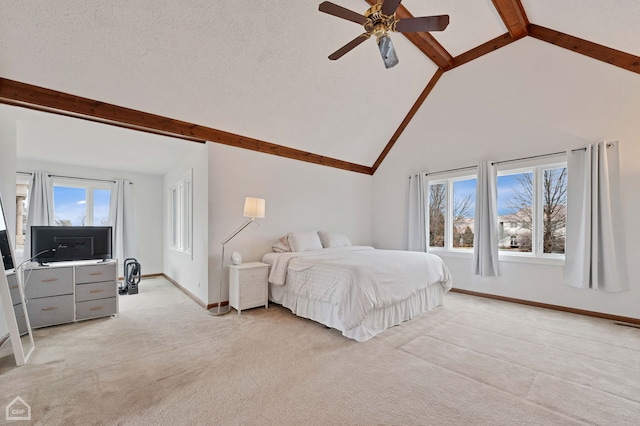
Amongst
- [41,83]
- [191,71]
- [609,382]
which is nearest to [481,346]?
[609,382]

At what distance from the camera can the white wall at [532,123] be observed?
3.35 m

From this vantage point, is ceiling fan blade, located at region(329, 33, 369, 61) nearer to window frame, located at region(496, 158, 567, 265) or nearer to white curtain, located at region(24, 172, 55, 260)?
window frame, located at region(496, 158, 567, 265)

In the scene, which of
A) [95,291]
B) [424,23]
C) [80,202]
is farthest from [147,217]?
[424,23]

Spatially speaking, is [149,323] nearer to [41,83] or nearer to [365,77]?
[41,83]

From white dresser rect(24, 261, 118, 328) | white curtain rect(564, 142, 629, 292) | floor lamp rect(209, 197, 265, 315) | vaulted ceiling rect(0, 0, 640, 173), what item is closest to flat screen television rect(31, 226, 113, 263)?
white dresser rect(24, 261, 118, 328)

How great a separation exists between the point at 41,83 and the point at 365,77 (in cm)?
370

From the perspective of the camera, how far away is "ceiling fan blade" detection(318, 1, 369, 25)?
2.14 meters

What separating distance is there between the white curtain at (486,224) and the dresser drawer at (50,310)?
5.60 metres

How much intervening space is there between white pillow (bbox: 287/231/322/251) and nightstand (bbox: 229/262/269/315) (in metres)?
0.60

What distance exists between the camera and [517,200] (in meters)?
4.34

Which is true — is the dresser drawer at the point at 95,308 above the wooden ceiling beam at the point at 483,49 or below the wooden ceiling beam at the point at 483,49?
below

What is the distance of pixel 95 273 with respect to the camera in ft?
11.1

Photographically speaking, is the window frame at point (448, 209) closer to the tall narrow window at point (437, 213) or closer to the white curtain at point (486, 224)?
the tall narrow window at point (437, 213)

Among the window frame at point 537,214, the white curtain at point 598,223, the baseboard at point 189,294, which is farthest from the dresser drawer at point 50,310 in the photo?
the white curtain at point 598,223
